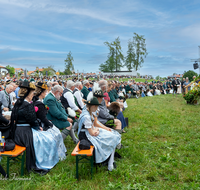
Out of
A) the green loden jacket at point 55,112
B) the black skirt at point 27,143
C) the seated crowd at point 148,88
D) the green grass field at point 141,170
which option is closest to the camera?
the green grass field at point 141,170

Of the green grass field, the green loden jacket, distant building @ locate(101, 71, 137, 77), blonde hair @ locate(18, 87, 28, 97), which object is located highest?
distant building @ locate(101, 71, 137, 77)

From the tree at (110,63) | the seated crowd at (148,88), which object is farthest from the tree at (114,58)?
the seated crowd at (148,88)

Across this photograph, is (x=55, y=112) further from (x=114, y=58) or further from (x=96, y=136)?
(x=114, y=58)

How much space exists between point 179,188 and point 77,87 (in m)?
4.92

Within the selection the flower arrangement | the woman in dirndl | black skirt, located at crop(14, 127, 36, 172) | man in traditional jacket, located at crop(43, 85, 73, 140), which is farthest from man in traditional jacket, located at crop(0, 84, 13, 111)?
the flower arrangement

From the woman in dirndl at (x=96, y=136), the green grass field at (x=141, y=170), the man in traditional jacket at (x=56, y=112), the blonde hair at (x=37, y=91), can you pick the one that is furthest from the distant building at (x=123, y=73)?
the woman in dirndl at (x=96, y=136)

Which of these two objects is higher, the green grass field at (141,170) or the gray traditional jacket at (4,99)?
the gray traditional jacket at (4,99)

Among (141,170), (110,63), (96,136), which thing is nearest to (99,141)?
(96,136)

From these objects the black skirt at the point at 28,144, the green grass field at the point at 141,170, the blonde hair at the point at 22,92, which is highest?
the blonde hair at the point at 22,92

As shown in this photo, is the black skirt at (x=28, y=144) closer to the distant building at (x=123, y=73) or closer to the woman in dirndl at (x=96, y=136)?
the woman in dirndl at (x=96, y=136)

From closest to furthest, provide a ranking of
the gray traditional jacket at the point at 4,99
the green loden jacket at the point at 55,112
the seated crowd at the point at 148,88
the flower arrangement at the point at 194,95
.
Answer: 1. the green loden jacket at the point at 55,112
2. the gray traditional jacket at the point at 4,99
3. the flower arrangement at the point at 194,95
4. the seated crowd at the point at 148,88

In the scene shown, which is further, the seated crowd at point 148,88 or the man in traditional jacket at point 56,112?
the seated crowd at point 148,88

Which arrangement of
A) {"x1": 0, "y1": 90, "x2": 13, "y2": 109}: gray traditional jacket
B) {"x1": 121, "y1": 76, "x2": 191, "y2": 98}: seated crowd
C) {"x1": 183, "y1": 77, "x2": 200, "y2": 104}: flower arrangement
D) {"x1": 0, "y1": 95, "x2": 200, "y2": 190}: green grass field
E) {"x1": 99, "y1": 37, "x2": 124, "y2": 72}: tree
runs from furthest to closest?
{"x1": 99, "y1": 37, "x2": 124, "y2": 72}: tree
{"x1": 121, "y1": 76, "x2": 191, "y2": 98}: seated crowd
{"x1": 183, "y1": 77, "x2": 200, "y2": 104}: flower arrangement
{"x1": 0, "y1": 90, "x2": 13, "y2": 109}: gray traditional jacket
{"x1": 0, "y1": 95, "x2": 200, "y2": 190}: green grass field

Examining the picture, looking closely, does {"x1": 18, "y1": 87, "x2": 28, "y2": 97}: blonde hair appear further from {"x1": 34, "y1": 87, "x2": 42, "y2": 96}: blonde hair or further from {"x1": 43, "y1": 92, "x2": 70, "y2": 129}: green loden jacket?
{"x1": 43, "y1": 92, "x2": 70, "y2": 129}: green loden jacket
